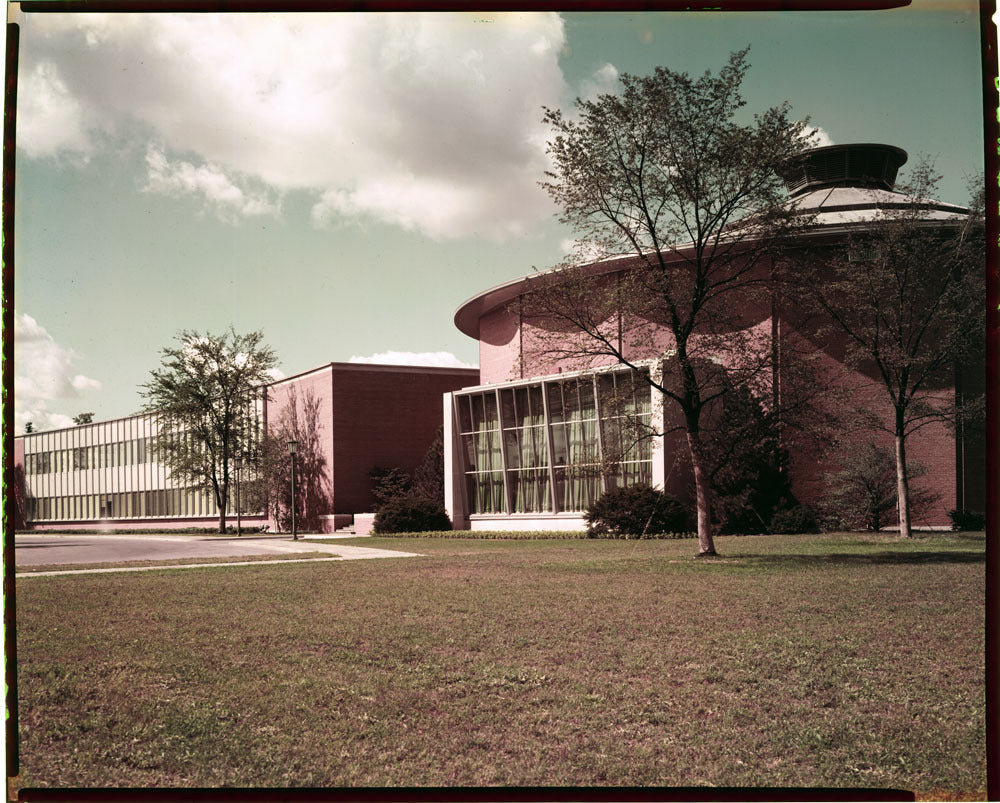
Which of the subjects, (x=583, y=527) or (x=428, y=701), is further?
(x=583, y=527)

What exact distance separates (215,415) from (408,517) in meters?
→ 15.0

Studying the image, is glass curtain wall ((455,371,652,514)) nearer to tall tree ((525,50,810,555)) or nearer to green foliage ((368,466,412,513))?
green foliage ((368,466,412,513))

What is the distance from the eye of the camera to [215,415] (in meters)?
51.0

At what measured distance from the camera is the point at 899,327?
26.3 metres

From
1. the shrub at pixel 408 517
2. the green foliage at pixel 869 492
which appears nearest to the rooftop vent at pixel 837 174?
the green foliage at pixel 869 492

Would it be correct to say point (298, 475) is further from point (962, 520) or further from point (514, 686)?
point (514, 686)

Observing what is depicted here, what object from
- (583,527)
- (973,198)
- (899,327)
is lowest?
(583,527)

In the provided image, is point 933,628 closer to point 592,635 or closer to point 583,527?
point 592,635

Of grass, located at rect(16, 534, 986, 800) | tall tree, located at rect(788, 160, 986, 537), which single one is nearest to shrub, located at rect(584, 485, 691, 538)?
tall tree, located at rect(788, 160, 986, 537)

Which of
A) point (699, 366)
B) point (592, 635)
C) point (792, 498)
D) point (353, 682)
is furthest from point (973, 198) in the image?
point (792, 498)

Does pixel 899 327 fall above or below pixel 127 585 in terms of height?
above

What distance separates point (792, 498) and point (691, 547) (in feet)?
32.7

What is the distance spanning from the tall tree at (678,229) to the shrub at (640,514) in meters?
10.6

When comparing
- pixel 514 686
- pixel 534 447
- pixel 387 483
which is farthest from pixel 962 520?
pixel 387 483
